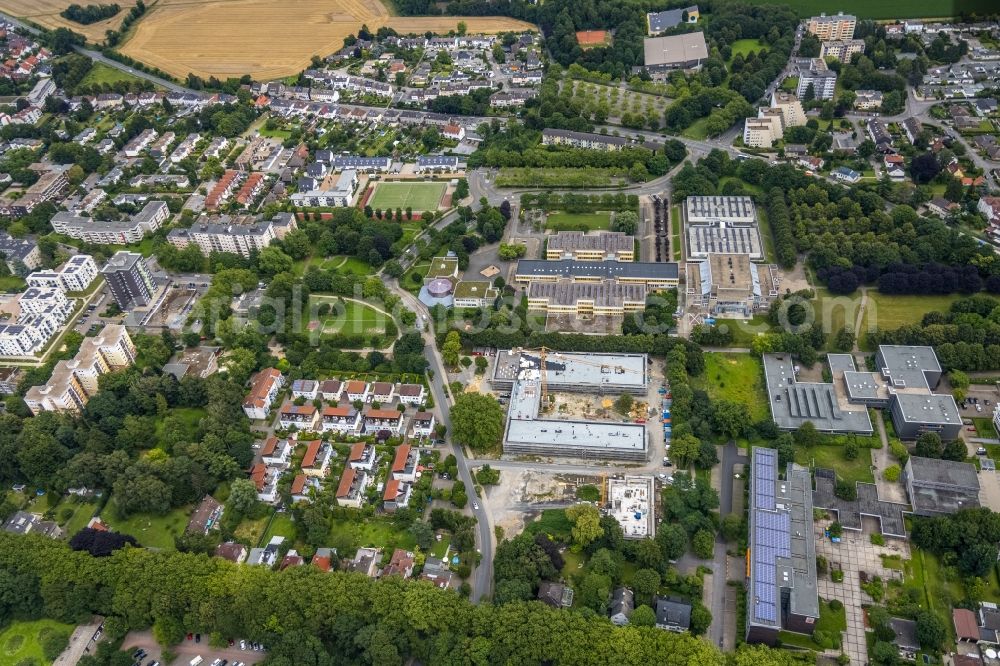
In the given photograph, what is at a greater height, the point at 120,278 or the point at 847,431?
the point at 120,278

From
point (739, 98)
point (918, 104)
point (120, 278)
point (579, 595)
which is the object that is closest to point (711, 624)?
point (579, 595)

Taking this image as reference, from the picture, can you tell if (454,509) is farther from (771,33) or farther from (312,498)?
(771,33)

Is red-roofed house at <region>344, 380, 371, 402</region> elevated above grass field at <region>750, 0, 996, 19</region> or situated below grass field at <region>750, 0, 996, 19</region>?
below

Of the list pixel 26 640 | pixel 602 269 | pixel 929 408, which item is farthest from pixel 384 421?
pixel 929 408

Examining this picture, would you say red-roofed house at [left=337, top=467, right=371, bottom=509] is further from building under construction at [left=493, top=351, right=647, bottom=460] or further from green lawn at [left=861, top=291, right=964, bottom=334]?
green lawn at [left=861, top=291, right=964, bottom=334]

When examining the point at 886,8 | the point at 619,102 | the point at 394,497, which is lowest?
the point at 394,497

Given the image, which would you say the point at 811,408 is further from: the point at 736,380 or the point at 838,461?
the point at 736,380

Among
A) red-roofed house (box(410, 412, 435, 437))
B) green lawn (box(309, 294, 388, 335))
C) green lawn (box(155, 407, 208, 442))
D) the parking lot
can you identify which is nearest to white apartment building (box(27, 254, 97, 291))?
green lawn (box(155, 407, 208, 442))
